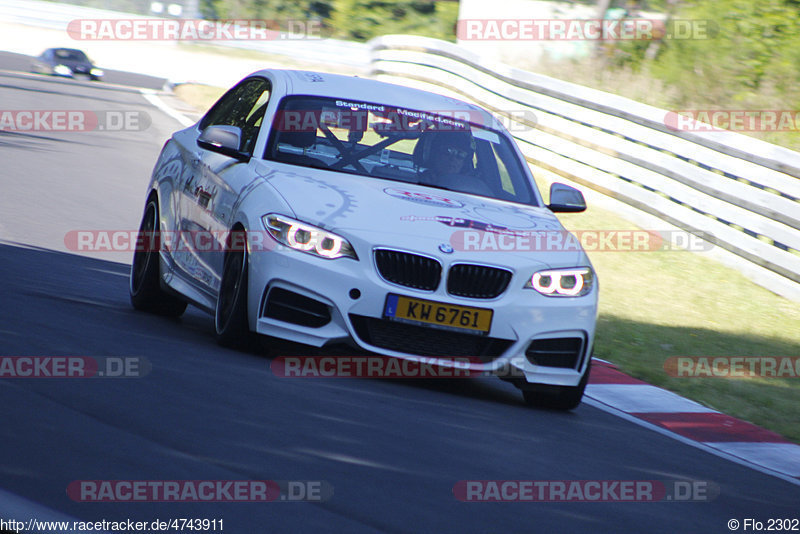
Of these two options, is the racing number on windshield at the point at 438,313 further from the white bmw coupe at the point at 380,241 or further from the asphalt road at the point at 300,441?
the asphalt road at the point at 300,441

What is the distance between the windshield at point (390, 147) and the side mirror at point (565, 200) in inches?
5.0

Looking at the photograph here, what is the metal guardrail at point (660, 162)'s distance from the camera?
11.7 meters

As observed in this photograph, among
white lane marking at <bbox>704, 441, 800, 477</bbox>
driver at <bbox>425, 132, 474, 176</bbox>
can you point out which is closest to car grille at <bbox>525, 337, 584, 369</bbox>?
white lane marking at <bbox>704, 441, 800, 477</bbox>

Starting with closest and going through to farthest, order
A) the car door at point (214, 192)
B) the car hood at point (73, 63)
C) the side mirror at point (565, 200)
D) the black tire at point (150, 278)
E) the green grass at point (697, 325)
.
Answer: the car door at point (214, 192) < the side mirror at point (565, 200) < the black tire at point (150, 278) < the green grass at point (697, 325) < the car hood at point (73, 63)

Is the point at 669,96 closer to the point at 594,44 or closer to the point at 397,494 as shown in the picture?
the point at 594,44

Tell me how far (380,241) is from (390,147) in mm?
1266

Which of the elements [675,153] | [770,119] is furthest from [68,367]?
[770,119]

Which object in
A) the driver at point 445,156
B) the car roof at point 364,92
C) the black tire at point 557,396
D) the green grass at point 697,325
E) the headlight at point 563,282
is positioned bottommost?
the green grass at point 697,325

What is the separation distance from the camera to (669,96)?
18016 mm

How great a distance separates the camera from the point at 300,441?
4.62m

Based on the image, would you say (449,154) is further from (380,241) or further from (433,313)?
(433,313)

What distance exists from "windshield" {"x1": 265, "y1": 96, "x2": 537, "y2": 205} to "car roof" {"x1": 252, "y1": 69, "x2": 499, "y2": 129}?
0.09 metres

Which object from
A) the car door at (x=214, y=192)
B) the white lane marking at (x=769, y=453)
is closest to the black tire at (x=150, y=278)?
the car door at (x=214, y=192)

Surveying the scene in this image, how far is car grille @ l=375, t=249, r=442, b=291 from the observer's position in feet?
19.1
